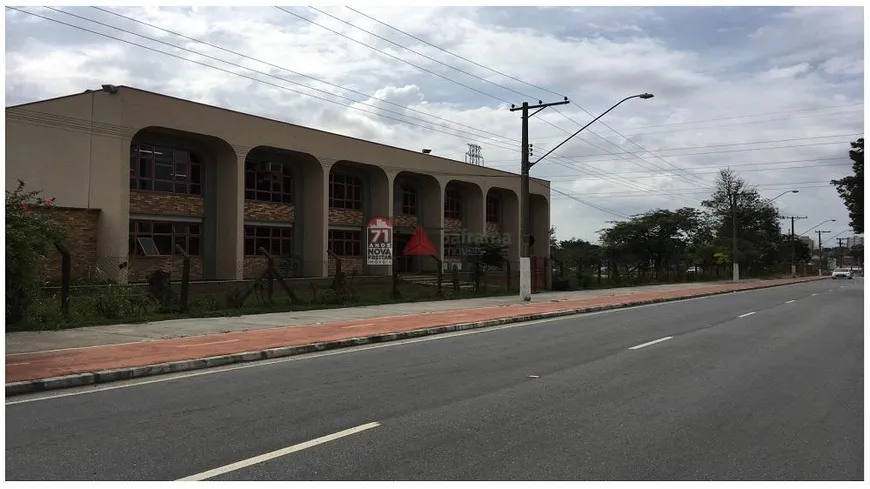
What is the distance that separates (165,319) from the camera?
17.1 m

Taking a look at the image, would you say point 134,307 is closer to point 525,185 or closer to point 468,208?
point 525,185

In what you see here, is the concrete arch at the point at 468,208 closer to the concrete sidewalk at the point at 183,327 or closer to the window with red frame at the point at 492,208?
the window with red frame at the point at 492,208

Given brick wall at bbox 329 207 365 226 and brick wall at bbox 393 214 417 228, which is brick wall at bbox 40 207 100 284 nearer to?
brick wall at bbox 329 207 365 226

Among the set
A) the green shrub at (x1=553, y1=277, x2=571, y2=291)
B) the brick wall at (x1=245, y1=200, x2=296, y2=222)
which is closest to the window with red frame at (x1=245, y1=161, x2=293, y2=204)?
the brick wall at (x1=245, y1=200, x2=296, y2=222)

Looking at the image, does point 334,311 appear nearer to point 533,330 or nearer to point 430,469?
point 533,330

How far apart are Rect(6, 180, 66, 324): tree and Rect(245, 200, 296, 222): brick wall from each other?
18.5 m

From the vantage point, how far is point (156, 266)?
29.2 meters

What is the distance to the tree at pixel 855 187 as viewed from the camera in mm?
38250

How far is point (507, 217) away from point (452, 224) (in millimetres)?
7633

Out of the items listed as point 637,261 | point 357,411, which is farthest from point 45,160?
point 637,261

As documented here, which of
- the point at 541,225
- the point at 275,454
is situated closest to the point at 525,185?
the point at 275,454

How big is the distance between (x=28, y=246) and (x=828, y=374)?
12.9m

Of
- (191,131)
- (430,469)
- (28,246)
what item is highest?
(191,131)

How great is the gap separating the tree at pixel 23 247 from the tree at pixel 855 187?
39572 mm
